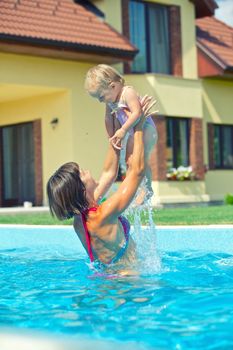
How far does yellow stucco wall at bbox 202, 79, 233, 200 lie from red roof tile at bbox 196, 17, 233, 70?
33.3 inches

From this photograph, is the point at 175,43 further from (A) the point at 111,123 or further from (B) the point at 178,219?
(A) the point at 111,123

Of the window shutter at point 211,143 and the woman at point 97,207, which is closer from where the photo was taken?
the woman at point 97,207

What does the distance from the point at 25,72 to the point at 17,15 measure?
1.40m

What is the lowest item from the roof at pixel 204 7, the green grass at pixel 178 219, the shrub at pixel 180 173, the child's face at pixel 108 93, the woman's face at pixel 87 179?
the green grass at pixel 178 219

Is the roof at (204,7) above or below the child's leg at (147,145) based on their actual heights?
above

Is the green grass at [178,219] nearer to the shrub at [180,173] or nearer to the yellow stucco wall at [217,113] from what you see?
the shrub at [180,173]

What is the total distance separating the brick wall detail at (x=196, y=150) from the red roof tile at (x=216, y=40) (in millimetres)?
1773

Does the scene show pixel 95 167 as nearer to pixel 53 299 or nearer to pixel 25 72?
pixel 25 72

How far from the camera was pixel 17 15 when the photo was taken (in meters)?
15.1

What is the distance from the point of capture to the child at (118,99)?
5.23 meters

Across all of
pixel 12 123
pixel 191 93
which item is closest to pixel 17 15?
pixel 12 123

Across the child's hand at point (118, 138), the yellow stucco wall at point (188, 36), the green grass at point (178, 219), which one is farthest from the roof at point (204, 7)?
the child's hand at point (118, 138)

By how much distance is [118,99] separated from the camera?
554 centimetres

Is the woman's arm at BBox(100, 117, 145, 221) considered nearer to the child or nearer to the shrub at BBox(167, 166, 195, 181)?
the child
